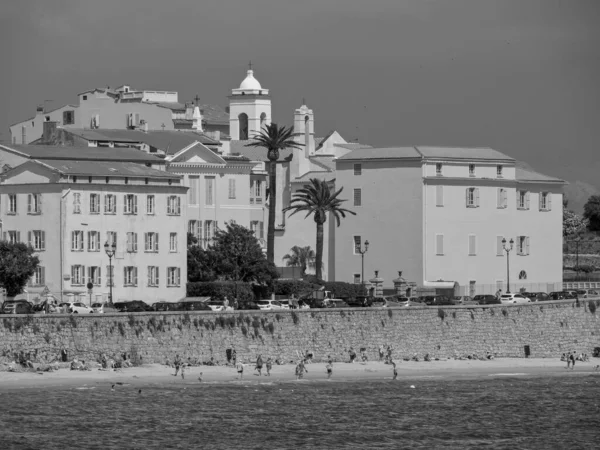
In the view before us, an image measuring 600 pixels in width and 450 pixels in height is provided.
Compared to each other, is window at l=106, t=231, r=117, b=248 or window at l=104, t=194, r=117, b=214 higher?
window at l=104, t=194, r=117, b=214

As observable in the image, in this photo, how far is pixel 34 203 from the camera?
11056 cm

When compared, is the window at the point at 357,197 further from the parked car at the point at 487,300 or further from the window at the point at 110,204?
the window at the point at 110,204

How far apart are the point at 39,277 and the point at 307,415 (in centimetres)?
2968

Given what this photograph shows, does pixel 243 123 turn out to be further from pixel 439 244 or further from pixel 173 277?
pixel 173 277

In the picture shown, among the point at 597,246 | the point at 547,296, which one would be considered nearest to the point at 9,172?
the point at 547,296

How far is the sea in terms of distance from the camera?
76.8 m

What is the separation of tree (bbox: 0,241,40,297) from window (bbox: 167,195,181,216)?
11.1 m

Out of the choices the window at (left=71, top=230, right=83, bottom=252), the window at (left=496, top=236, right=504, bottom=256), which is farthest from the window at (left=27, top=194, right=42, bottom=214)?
the window at (left=496, top=236, right=504, bottom=256)

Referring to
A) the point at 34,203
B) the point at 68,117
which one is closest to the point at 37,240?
the point at 34,203

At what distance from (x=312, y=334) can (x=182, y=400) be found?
457 inches

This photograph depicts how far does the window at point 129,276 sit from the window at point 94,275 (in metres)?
1.71

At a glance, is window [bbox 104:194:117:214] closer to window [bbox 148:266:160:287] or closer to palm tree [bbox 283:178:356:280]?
window [bbox 148:266:160:287]

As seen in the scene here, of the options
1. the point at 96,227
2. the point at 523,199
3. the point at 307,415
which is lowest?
the point at 307,415

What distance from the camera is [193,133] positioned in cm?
13362
